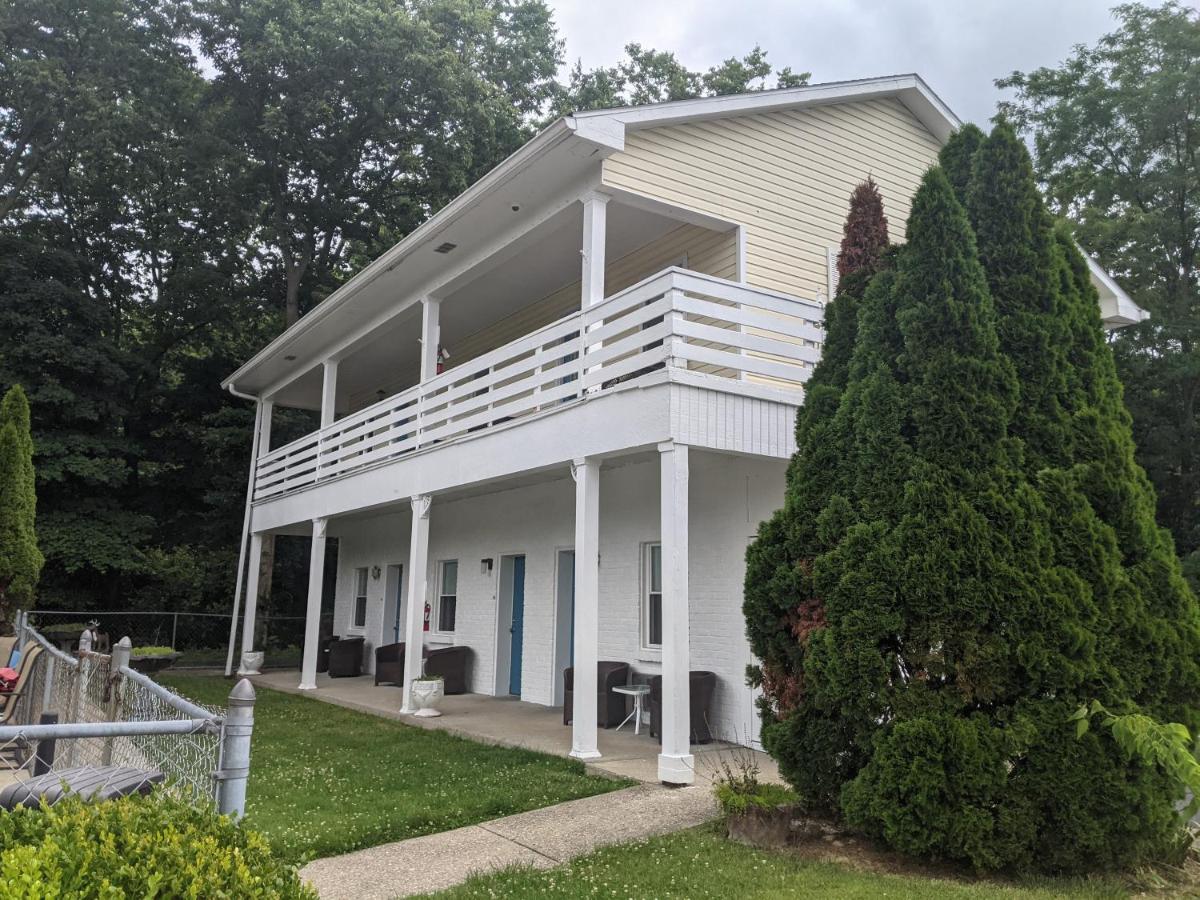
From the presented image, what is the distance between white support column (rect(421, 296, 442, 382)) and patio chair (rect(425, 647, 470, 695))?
4542mm

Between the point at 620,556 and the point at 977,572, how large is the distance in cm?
664

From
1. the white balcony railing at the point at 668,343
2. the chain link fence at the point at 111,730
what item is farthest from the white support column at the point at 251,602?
the white balcony railing at the point at 668,343

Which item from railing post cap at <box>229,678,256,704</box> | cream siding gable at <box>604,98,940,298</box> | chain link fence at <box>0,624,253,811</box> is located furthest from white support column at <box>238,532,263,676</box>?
railing post cap at <box>229,678,256,704</box>

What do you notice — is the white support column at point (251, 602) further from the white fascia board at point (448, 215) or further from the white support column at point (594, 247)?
the white support column at point (594, 247)

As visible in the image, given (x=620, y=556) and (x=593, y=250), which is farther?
(x=620, y=556)

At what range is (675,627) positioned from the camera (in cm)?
791

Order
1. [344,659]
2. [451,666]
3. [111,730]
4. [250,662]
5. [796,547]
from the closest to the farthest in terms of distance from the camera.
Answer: [111,730], [796,547], [451,666], [250,662], [344,659]

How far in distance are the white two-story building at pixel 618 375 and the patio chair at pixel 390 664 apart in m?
0.65

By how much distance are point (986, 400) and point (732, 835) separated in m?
3.31

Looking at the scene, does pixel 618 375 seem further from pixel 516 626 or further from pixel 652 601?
pixel 516 626

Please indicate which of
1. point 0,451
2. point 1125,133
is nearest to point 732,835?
point 0,451

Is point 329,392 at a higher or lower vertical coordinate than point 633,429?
higher

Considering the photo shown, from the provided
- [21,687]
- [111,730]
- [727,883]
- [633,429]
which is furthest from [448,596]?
[111,730]

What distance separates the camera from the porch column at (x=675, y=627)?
24.9 ft
